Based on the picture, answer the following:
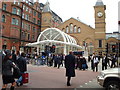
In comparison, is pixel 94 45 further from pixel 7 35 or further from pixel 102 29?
pixel 7 35

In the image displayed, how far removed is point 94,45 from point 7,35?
2721cm

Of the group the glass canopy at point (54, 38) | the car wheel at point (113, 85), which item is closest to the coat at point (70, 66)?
the car wheel at point (113, 85)

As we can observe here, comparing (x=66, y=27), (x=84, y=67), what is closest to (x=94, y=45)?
(x=66, y=27)

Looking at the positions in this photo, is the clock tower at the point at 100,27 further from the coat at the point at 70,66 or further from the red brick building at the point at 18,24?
the coat at the point at 70,66

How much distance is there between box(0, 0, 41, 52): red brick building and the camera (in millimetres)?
42559

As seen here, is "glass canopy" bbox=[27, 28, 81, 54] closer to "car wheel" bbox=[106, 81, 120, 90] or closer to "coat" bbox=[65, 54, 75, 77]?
"coat" bbox=[65, 54, 75, 77]

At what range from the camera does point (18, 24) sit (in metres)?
47.6

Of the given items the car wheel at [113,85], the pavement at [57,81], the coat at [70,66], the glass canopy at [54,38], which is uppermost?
the glass canopy at [54,38]

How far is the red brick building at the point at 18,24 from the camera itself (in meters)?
42.6

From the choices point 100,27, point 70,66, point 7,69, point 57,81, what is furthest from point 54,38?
point 7,69

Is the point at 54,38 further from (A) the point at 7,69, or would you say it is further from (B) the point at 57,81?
(A) the point at 7,69

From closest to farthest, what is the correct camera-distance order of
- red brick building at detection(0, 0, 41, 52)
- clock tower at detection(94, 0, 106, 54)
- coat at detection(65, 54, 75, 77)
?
coat at detection(65, 54, 75, 77), red brick building at detection(0, 0, 41, 52), clock tower at detection(94, 0, 106, 54)

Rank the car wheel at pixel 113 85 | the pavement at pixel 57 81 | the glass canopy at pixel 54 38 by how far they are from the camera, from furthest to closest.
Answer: the glass canopy at pixel 54 38
the pavement at pixel 57 81
the car wheel at pixel 113 85

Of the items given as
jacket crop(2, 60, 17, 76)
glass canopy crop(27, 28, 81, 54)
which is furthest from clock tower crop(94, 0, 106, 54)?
jacket crop(2, 60, 17, 76)
